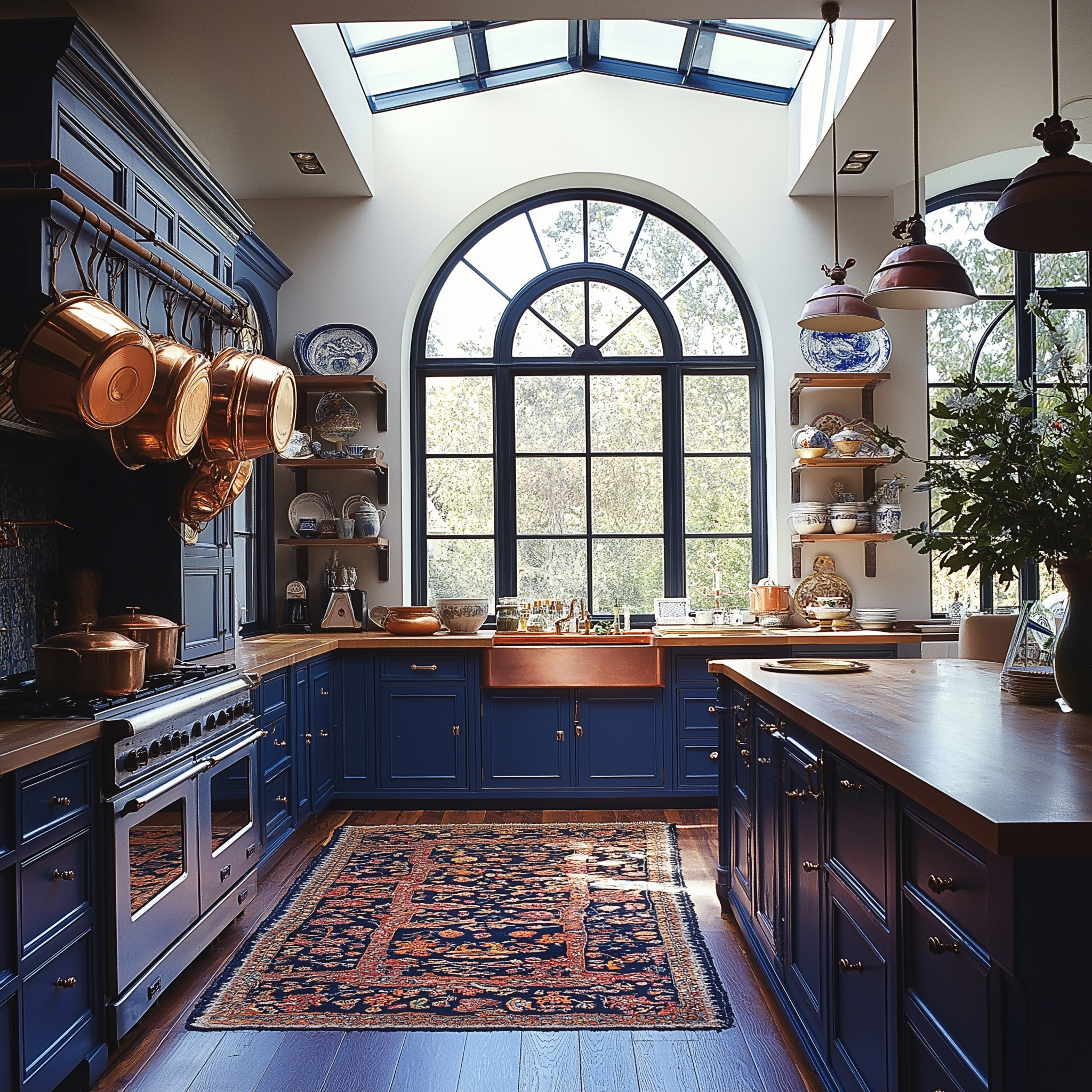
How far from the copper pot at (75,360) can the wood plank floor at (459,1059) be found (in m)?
1.57

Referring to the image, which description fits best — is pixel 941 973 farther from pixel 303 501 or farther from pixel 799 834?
pixel 303 501

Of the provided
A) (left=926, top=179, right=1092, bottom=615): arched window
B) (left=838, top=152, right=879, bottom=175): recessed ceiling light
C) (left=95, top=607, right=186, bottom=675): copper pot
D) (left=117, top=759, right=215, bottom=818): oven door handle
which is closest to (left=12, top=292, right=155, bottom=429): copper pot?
(left=95, top=607, right=186, bottom=675): copper pot

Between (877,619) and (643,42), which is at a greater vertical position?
(643,42)

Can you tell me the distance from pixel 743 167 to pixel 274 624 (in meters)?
3.56

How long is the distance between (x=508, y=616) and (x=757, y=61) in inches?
123

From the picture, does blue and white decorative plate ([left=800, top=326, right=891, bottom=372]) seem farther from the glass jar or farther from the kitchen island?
the kitchen island

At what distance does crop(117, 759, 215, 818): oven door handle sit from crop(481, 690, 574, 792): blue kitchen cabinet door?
2030 mm

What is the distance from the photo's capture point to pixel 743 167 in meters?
5.47

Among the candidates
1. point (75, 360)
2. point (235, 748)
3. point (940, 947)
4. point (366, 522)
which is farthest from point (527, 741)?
point (940, 947)

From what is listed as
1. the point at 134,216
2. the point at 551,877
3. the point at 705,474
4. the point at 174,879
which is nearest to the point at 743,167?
the point at 705,474

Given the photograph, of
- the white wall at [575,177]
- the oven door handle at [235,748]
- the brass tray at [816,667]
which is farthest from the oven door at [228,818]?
the white wall at [575,177]

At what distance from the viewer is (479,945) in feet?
10.2

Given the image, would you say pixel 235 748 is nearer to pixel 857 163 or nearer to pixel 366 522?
pixel 366 522

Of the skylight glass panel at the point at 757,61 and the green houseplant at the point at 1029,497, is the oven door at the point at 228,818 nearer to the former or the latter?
the green houseplant at the point at 1029,497
